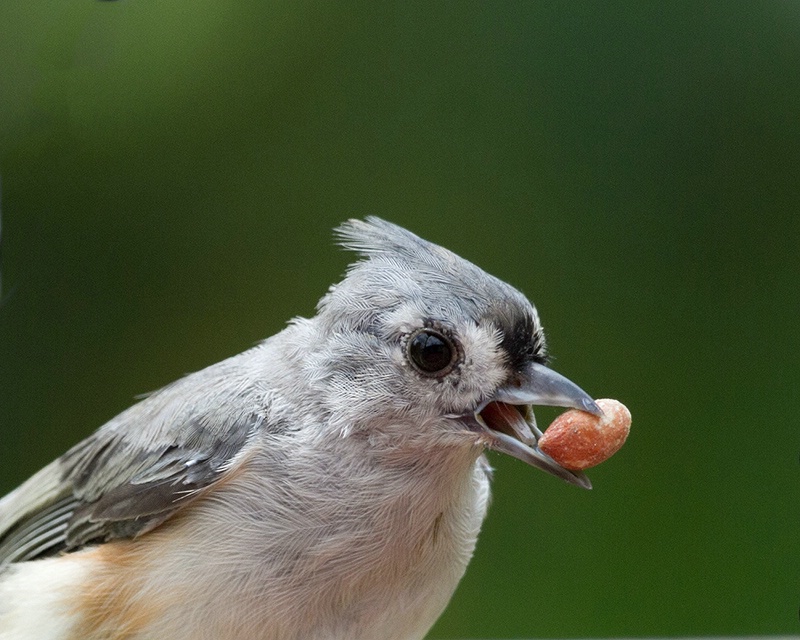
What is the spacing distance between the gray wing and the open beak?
0.37 metres

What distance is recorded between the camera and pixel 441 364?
1367mm

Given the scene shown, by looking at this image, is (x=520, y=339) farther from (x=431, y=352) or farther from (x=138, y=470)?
(x=138, y=470)

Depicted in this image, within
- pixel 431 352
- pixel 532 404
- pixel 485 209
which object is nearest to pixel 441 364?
pixel 431 352

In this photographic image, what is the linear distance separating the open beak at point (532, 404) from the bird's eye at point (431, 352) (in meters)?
0.08

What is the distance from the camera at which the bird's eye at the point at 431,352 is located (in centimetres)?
137

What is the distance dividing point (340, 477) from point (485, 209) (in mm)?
1783

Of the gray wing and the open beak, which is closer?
the open beak

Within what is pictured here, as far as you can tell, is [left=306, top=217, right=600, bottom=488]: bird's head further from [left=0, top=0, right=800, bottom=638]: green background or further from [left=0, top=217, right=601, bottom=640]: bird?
[left=0, top=0, right=800, bottom=638]: green background

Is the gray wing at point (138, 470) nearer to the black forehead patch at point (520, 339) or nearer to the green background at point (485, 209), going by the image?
the black forehead patch at point (520, 339)

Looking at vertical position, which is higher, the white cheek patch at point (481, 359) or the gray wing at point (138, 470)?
the white cheek patch at point (481, 359)

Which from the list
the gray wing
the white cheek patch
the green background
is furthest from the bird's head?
the green background

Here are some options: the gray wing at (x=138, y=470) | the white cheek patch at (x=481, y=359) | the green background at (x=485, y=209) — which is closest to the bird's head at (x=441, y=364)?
the white cheek patch at (x=481, y=359)

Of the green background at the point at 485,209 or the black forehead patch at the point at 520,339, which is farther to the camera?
the green background at the point at 485,209

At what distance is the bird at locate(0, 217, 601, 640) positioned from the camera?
4.50 feet
